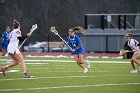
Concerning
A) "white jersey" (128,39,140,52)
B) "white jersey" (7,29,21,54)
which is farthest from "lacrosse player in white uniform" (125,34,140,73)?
"white jersey" (7,29,21,54)

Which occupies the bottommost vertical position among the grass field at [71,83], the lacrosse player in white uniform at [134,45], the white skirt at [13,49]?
the grass field at [71,83]

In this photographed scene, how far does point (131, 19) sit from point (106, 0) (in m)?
13.2

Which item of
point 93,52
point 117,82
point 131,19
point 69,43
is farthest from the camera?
point 131,19

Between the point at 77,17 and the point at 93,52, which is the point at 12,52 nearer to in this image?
the point at 93,52

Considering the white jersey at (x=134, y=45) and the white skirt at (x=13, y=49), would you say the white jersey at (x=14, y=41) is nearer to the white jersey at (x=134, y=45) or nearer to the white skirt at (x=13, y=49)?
the white skirt at (x=13, y=49)

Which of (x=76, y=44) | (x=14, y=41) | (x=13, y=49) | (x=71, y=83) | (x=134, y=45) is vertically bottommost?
(x=71, y=83)

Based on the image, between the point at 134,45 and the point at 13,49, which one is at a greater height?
the point at 13,49

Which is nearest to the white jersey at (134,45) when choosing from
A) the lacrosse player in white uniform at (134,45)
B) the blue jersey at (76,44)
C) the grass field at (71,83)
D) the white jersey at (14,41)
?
the lacrosse player in white uniform at (134,45)

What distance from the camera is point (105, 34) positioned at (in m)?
44.1

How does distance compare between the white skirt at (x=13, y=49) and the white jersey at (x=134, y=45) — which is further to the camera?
the white jersey at (x=134, y=45)

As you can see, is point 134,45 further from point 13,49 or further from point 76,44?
point 13,49

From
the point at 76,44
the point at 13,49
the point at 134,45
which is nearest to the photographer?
the point at 13,49

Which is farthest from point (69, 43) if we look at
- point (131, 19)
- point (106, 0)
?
point (106, 0)

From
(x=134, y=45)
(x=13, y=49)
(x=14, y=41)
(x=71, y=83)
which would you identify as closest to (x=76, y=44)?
(x=134, y=45)
